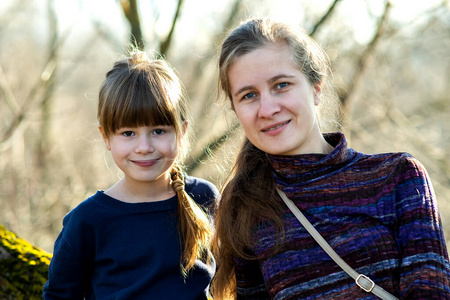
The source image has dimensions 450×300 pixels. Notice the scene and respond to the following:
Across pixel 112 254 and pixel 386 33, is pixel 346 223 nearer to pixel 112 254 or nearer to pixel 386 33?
pixel 112 254

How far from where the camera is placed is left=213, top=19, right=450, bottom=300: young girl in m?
1.96

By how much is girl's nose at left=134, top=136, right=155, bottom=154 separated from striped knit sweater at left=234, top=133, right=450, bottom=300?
20.4 inches

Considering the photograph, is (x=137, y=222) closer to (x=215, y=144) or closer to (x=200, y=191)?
(x=200, y=191)

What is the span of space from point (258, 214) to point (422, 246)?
2.11 feet

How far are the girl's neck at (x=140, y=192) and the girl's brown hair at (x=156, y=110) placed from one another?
0.06m

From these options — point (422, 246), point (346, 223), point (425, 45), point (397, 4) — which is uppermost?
point (425, 45)

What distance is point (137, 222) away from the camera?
90.7 inches

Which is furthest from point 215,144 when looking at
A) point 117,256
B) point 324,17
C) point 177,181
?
point 117,256

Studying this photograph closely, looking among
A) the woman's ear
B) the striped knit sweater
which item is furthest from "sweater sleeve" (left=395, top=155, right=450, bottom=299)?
the woman's ear

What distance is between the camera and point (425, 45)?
8.83 m

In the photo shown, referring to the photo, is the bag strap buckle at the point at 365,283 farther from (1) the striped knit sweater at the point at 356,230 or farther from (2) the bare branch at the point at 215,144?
(2) the bare branch at the point at 215,144

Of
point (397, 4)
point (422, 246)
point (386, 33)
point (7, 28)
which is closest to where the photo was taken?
point (422, 246)

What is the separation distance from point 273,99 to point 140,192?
0.73m

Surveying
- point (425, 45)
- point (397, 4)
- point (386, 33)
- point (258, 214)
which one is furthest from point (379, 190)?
point (425, 45)
